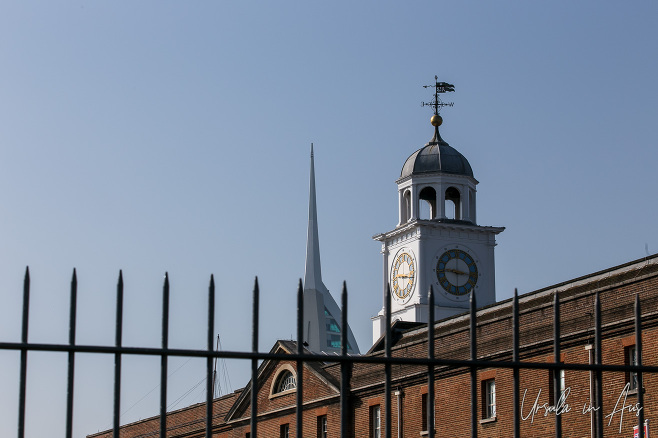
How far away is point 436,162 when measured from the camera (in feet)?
249

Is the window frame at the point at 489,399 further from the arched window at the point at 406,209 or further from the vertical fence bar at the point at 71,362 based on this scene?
the arched window at the point at 406,209

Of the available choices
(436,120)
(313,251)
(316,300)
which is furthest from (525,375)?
(313,251)

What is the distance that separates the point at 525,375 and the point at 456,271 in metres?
40.1

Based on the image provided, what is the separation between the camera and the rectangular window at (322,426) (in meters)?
50.2

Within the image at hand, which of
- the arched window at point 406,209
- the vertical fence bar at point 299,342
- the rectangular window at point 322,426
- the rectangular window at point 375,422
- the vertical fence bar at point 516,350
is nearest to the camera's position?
the vertical fence bar at point 299,342

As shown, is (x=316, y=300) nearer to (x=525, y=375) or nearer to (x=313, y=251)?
(x=313, y=251)

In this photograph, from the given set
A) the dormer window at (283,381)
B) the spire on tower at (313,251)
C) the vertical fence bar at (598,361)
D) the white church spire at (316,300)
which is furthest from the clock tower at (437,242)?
the vertical fence bar at (598,361)

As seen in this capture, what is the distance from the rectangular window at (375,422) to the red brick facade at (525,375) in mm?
71

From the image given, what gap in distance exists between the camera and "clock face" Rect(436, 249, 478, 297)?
77312 millimetres

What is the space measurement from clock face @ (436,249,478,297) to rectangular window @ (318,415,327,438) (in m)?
27.5

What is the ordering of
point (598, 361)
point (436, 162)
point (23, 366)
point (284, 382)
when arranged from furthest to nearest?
point (436, 162), point (284, 382), point (598, 361), point (23, 366)

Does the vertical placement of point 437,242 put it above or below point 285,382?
above

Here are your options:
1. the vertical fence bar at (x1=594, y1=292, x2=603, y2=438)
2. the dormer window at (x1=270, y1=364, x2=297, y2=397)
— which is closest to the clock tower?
the dormer window at (x1=270, y1=364, x2=297, y2=397)

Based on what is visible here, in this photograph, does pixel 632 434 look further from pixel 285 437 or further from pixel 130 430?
pixel 130 430
